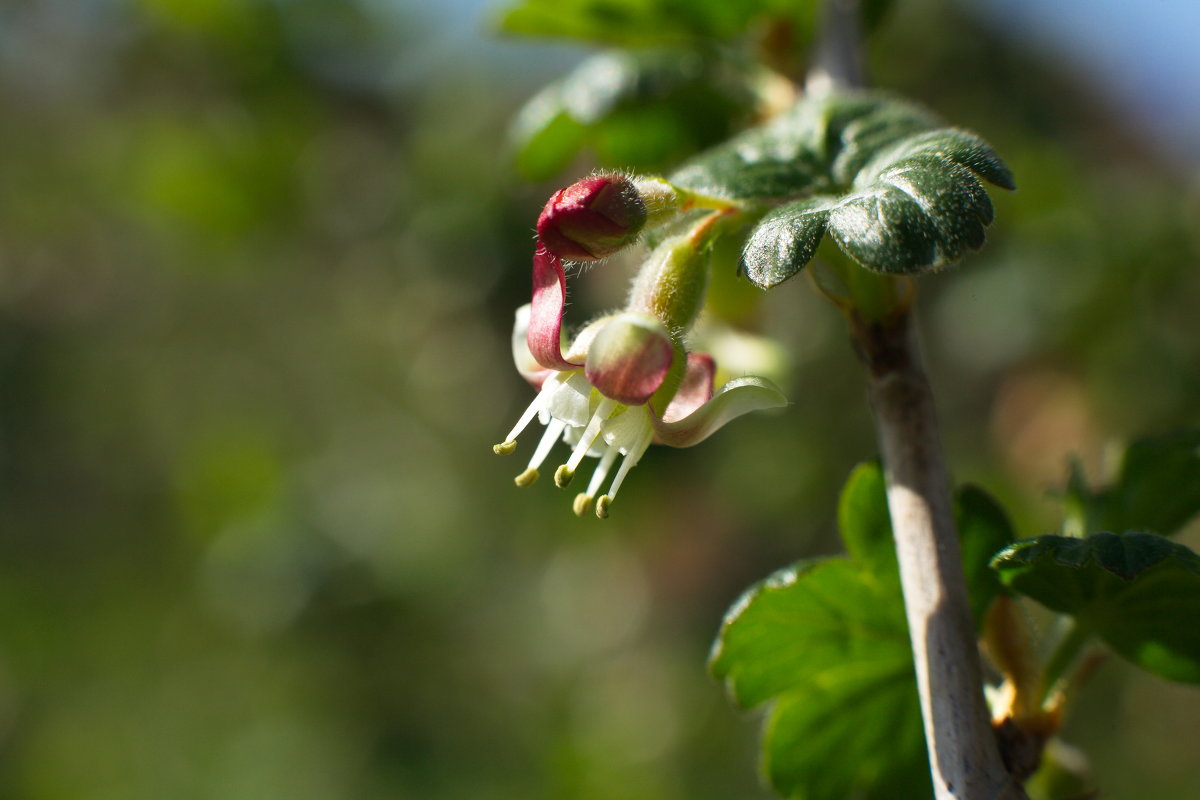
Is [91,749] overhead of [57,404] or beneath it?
beneath

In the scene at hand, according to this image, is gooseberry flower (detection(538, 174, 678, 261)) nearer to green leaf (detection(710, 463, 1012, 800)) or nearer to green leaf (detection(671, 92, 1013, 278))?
green leaf (detection(671, 92, 1013, 278))

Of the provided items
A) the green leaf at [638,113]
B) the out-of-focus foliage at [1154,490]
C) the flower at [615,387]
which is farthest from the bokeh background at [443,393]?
the flower at [615,387]

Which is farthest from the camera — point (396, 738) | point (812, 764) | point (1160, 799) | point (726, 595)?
point (396, 738)

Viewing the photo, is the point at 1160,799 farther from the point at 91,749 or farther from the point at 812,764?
the point at 91,749

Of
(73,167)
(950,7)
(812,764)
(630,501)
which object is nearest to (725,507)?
(630,501)

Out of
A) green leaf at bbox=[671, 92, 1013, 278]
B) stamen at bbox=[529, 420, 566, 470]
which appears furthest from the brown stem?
stamen at bbox=[529, 420, 566, 470]

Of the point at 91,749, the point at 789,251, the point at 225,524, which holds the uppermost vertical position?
the point at 789,251

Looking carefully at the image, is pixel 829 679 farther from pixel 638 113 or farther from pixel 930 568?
pixel 638 113

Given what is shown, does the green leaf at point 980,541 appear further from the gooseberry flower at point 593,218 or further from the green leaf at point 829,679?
the gooseberry flower at point 593,218
